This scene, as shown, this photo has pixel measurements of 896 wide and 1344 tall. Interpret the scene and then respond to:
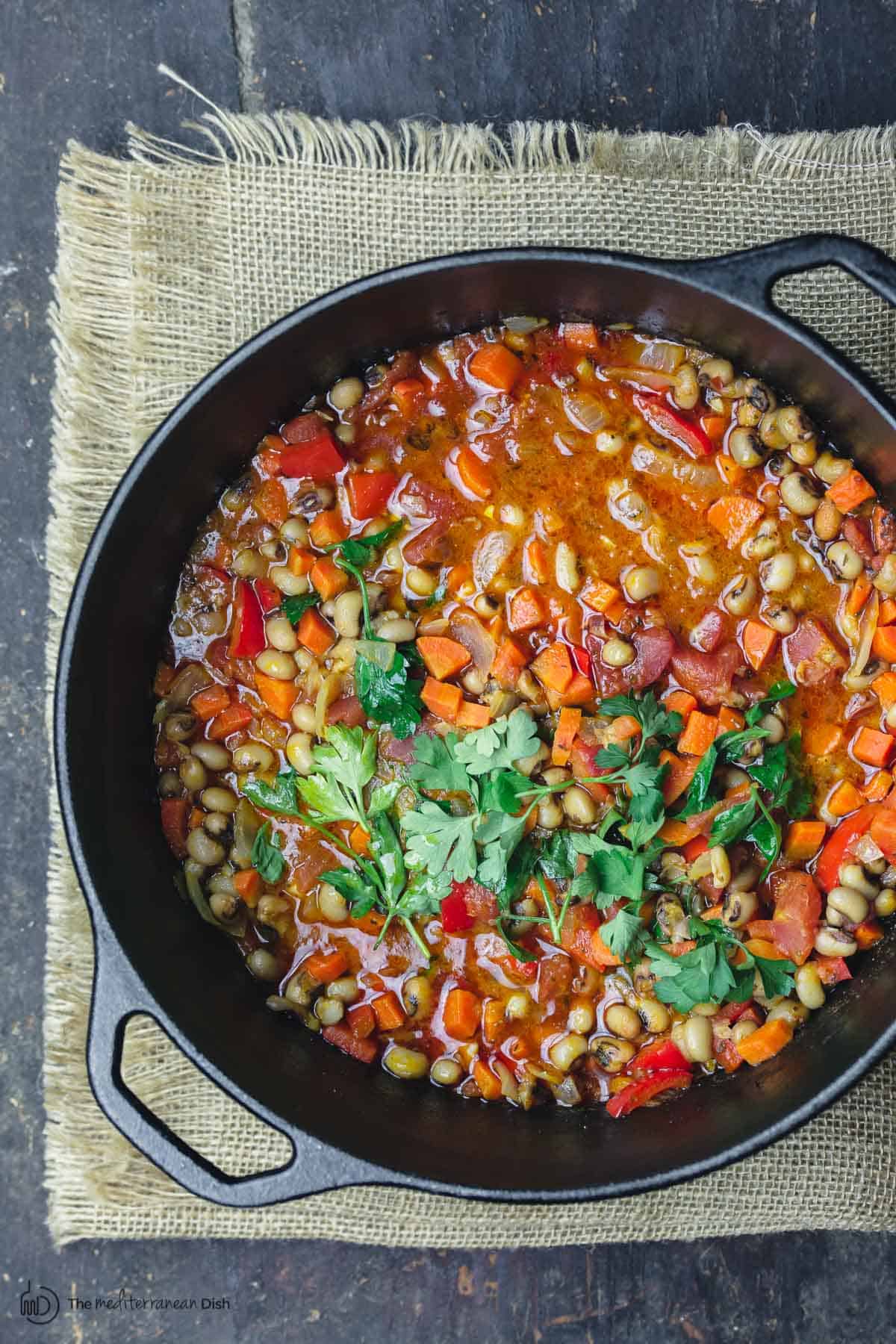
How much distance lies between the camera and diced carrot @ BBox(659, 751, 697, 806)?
2.86 m

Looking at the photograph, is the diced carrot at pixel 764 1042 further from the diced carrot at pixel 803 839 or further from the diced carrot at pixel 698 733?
the diced carrot at pixel 698 733

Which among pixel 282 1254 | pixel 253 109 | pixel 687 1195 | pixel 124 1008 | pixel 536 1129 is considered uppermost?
pixel 253 109

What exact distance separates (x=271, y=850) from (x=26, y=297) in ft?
5.95

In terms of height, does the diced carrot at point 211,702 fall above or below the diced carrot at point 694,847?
above

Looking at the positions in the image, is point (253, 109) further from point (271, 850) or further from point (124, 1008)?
point (124, 1008)

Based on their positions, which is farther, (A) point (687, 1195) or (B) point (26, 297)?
(B) point (26, 297)

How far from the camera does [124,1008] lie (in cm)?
260

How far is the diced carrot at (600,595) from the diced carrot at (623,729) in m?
0.28

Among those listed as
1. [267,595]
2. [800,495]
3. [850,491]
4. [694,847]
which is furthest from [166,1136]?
[850,491]

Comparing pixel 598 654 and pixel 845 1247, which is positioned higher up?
pixel 598 654

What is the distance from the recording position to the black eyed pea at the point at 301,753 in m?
2.89

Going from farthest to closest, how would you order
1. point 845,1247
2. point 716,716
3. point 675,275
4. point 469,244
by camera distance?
point 845,1247, point 469,244, point 716,716, point 675,275

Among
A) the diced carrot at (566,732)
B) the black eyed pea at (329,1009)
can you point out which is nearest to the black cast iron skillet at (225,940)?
the black eyed pea at (329,1009)

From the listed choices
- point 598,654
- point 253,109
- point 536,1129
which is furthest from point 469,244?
point 536,1129
